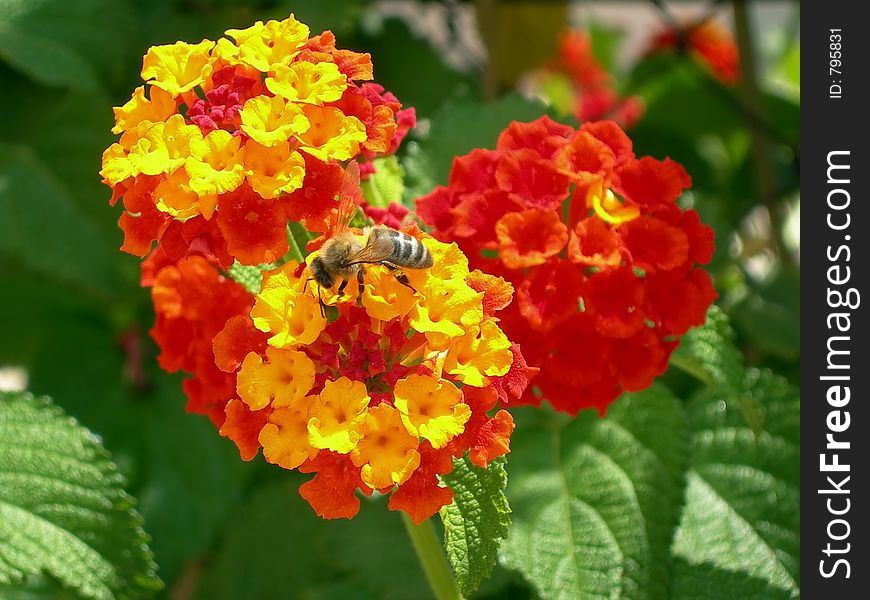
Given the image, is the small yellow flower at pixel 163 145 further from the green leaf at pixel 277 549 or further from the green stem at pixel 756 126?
the green stem at pixel 756 126

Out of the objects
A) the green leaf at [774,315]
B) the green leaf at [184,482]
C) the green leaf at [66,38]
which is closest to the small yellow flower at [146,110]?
the green leaf at [66,38]

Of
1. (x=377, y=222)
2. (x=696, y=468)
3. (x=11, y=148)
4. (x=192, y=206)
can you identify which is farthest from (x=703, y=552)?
(x=11, y=148)

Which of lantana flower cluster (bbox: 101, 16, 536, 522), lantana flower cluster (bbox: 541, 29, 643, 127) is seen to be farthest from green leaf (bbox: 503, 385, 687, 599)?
lantana flower cluster (bbox: 541, 29, 643, 127)

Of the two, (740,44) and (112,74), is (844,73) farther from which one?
(112,74)

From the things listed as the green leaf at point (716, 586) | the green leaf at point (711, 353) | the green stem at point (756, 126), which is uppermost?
the green stem at point (756, 126)

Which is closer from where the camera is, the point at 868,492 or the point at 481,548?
the point at 481,548

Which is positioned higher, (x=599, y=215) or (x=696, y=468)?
(x=599, y=215)

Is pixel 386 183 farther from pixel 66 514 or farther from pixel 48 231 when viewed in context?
pixel 48 231
